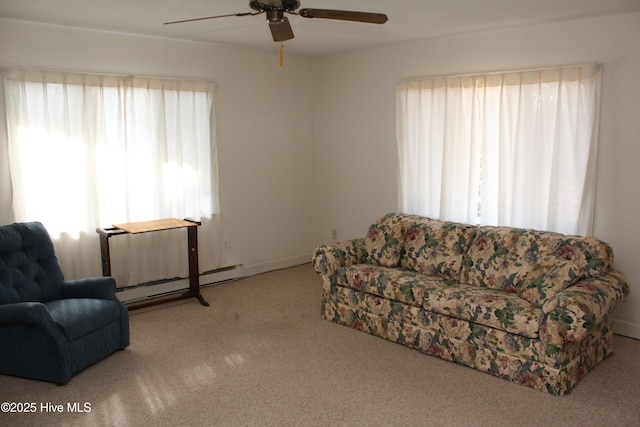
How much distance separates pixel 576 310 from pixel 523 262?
785 millimetres

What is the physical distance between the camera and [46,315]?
3.21m

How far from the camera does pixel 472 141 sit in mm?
4641

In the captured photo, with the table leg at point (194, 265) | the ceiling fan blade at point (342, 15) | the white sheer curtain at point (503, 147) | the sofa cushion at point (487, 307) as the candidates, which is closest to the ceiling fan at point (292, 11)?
the ceiling fan blade at point (342, 15)

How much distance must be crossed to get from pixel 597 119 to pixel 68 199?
4.30 metres

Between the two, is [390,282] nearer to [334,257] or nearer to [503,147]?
[334,257]

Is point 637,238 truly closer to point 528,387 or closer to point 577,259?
point 577,259

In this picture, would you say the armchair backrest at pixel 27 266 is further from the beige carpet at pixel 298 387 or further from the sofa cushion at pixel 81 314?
the beige carpet at pixel 298 387

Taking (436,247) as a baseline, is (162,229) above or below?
above

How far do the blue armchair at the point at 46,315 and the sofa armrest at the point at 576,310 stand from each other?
2886mm

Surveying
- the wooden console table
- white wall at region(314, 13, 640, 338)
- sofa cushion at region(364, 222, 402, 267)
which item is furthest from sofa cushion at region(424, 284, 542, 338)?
the wooden console table

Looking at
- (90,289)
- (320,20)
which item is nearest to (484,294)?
(320,20)

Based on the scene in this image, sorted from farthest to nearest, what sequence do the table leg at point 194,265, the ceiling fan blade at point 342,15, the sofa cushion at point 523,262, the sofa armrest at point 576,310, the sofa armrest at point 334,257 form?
the table leg at point 194,265
the sofa armrest at point 334,257
the sofa cushion at point 523,262
the sofa armrest at point 576,310
the ceiling fan blade at point 342,15

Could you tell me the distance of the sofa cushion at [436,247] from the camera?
4.16m

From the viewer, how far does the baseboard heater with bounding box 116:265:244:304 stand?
487cm
